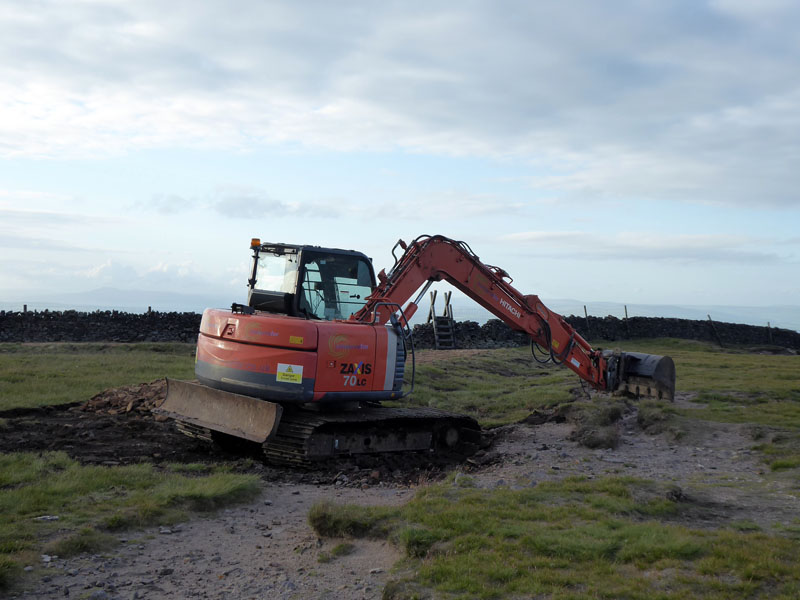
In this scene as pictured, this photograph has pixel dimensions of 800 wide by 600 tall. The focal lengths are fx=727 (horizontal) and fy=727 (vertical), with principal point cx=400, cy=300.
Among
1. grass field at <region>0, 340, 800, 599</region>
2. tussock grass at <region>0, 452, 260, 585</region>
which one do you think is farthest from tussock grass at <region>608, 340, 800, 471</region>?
tussock grass at <region>0, 452, 260, 585</region>

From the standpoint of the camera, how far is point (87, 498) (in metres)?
7.44

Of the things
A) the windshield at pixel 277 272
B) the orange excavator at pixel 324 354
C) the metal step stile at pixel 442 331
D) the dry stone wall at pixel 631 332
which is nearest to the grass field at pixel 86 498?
the orange excavator at pixel 324 354

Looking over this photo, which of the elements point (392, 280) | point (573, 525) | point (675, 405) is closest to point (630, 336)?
point (675, 405)

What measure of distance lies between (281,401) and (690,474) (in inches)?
210

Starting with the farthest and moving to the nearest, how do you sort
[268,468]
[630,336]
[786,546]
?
[630,336], [268,468], [786,546]

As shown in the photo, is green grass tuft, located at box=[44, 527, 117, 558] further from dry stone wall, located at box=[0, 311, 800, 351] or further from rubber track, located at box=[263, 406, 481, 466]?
dry stone wall, located at box=[0, 311, 800, 351]

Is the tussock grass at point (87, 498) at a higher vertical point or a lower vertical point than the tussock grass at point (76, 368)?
lower

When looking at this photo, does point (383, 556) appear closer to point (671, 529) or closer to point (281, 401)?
point (671, 529)

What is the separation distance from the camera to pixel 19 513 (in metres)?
6.82

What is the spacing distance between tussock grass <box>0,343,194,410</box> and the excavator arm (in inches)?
275

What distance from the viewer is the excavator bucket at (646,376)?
13383 millimetres

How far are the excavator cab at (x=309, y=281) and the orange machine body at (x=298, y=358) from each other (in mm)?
675

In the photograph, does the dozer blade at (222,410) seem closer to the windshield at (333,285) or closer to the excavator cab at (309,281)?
the excavator cab at (309,281)

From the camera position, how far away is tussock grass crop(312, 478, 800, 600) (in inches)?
199
